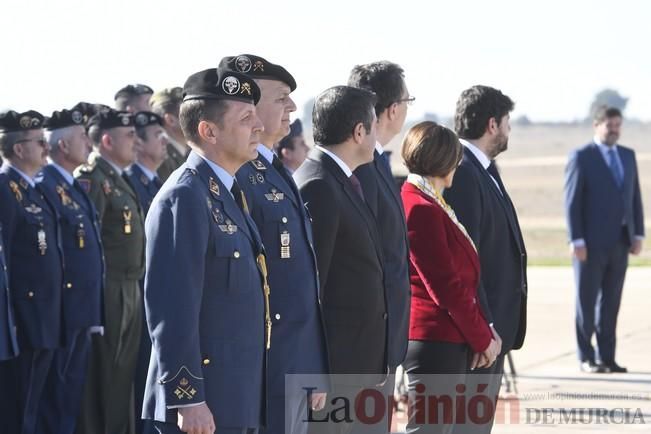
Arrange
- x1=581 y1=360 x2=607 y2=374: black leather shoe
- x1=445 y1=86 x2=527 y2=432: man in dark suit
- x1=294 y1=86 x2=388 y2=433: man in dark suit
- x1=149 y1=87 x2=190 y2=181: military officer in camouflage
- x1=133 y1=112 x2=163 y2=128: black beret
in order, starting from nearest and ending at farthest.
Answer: x1=294 y1=86 x2=388 y2=433: man in dark suit, x1=445 y1=86 x2=527 y2=432: man in dark suit, x1=133 y1=112 x2=163 y2=128: black beret, x1=149 y1=87 x2=190 y2=181: military officer in camouflage, x1=581 y1=360 x2=607 y2=374: black leather shoe

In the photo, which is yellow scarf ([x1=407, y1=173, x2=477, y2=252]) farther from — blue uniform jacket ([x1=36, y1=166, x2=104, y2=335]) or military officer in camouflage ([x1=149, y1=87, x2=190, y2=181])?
military officer in camouflage ([x1=149, y1=87, x2=190, y2=181])

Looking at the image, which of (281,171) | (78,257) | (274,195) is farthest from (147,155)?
(274,195)

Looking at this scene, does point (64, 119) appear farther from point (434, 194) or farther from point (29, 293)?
point (434, 194)

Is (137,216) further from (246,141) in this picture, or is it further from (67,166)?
(246,141)

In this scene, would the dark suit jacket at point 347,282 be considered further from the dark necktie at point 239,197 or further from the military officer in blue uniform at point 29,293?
the military officer in blue uniform at point 29,293

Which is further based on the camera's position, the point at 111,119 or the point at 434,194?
the point at 111,119

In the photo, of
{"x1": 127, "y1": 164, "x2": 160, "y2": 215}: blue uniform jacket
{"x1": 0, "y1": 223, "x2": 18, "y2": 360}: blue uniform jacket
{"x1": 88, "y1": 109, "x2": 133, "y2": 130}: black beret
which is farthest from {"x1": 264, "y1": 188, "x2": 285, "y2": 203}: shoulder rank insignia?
{"x1": 127, "y1": 164, "x2": 160, "y2": 215}: blue uniform jacket

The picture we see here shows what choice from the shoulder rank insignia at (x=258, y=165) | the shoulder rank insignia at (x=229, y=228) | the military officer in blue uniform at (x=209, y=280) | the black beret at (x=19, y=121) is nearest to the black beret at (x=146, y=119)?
the black beret at (x=19, y=121)

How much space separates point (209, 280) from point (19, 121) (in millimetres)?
3238

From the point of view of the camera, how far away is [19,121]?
23.6 feet

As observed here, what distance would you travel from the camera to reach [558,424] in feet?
26.6

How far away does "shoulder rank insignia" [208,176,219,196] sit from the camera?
441 centimetres

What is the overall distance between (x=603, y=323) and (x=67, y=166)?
5122 mm

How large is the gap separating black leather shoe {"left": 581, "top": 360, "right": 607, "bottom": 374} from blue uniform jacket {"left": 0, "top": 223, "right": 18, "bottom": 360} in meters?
5.27
